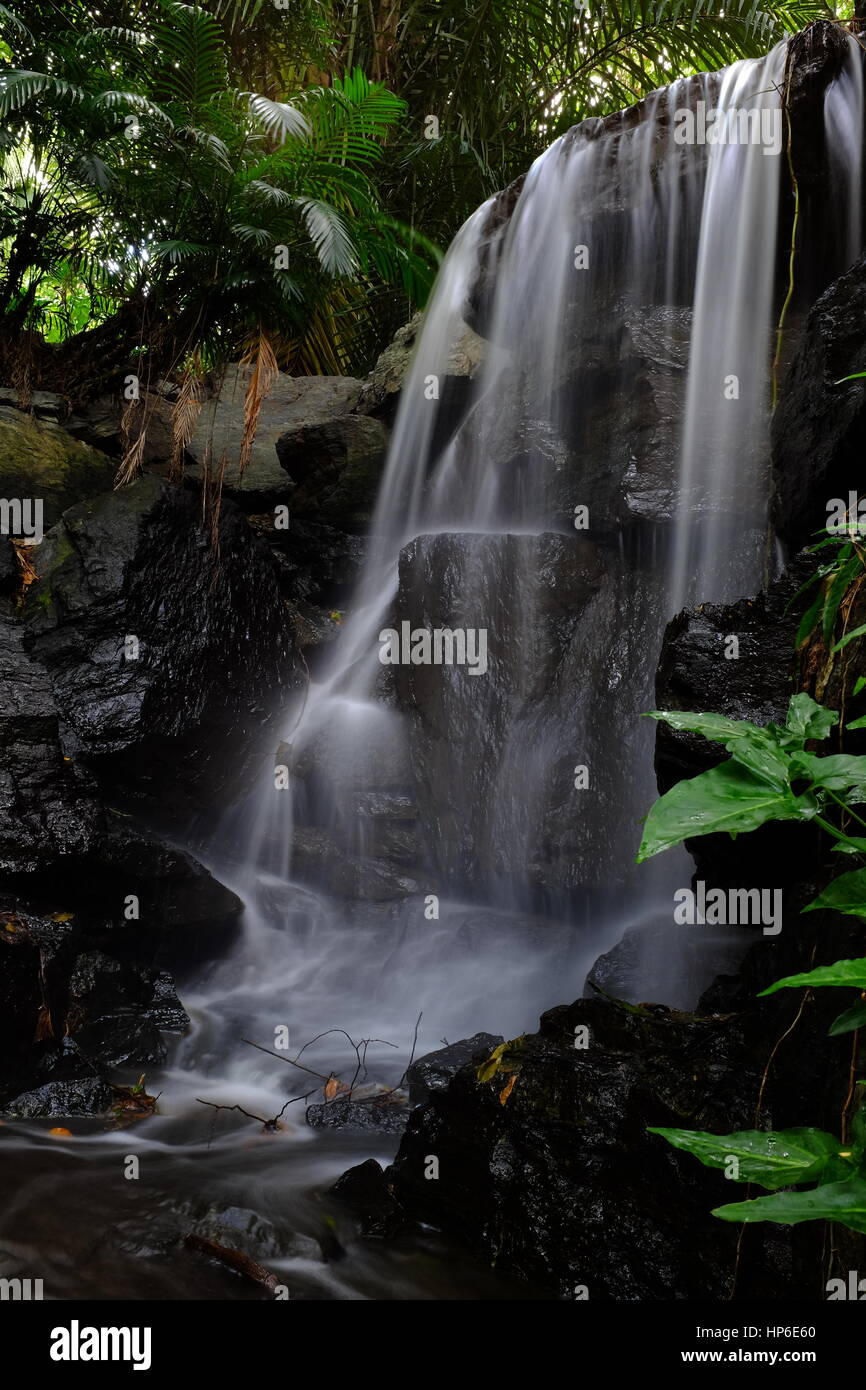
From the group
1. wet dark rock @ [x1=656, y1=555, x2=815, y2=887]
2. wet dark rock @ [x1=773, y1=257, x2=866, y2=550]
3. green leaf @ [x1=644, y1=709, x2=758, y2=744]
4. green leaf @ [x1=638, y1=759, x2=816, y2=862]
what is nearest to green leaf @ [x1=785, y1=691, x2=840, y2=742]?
green leaf @ [x1=644, y1=709, x2=758, y2=744]

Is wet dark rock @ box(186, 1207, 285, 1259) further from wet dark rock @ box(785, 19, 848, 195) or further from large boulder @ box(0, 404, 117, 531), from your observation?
wet dark rock @ box(785, 19, 848, 195)

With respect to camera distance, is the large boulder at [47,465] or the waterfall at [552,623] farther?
the large boulder at [47,465]

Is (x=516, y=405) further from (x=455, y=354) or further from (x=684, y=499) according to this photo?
(x=684, y=499)

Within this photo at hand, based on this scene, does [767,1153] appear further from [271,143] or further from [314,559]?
[271,143]

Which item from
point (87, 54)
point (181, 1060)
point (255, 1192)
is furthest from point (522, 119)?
point (255, 1192)

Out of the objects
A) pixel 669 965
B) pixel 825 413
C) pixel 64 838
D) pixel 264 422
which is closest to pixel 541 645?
pixel 825 413

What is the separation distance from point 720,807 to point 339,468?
676cm

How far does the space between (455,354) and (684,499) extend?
297 cm

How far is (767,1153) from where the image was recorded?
5.16 feet

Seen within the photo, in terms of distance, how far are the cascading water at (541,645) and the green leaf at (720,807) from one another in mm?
2504

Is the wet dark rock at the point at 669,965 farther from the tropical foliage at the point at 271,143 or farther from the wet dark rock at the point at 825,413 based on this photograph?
the tropical foliage at the point at 271,143

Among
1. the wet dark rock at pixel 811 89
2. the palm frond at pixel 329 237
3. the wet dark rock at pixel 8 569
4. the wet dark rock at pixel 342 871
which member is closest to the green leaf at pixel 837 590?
the wet dark rock at pixel 342 871

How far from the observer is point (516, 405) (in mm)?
7078

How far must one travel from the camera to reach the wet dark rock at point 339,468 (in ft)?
26.4
